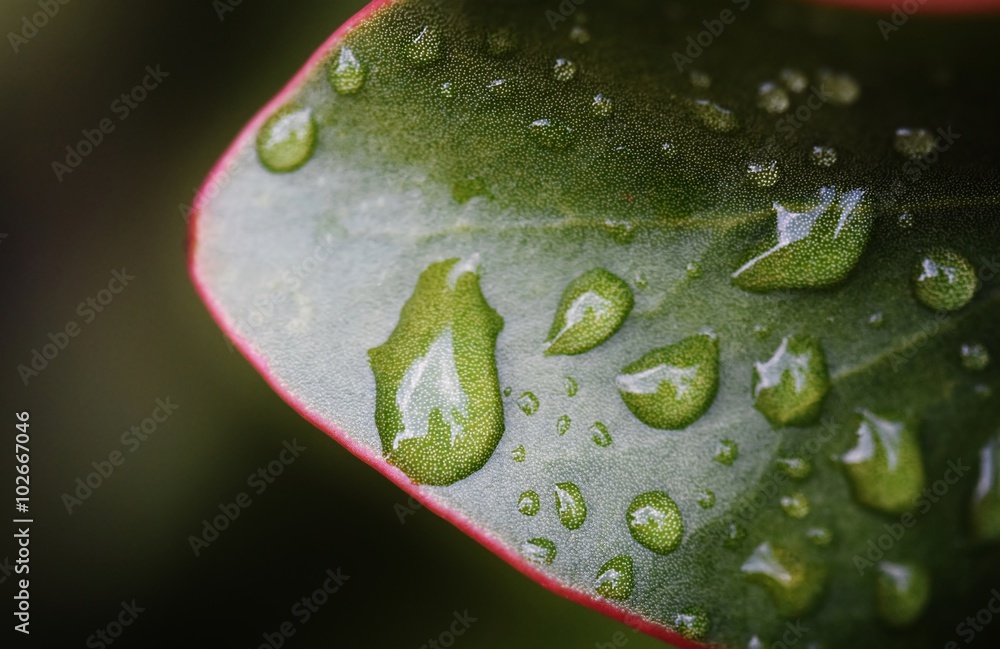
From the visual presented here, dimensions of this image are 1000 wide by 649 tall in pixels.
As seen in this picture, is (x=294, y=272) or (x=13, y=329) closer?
(x=294, y=272)

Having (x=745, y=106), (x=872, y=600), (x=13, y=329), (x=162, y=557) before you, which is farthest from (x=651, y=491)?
(x=13, y=329)

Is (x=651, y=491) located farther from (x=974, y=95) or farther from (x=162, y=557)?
(x=162, y=557)

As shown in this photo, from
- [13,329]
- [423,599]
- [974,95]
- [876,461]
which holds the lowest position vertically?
[423,599]

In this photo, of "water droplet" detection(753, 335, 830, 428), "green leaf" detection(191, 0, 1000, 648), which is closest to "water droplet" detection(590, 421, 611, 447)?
"green leaf" detection(191, 0, 1000, 648)

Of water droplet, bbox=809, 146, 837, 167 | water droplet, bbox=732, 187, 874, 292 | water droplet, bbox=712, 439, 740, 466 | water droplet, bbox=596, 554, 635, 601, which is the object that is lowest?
water droplet, bbox=596, 554, 635, 601

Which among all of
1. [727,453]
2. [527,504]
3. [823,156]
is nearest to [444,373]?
[527,504]

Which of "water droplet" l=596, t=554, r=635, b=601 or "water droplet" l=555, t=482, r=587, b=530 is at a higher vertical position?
"water droplet" l=555, t=482, r=587, b=530

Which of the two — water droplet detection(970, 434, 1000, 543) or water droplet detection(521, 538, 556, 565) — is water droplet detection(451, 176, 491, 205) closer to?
water droplet detection(521, 538, 556, 565)
